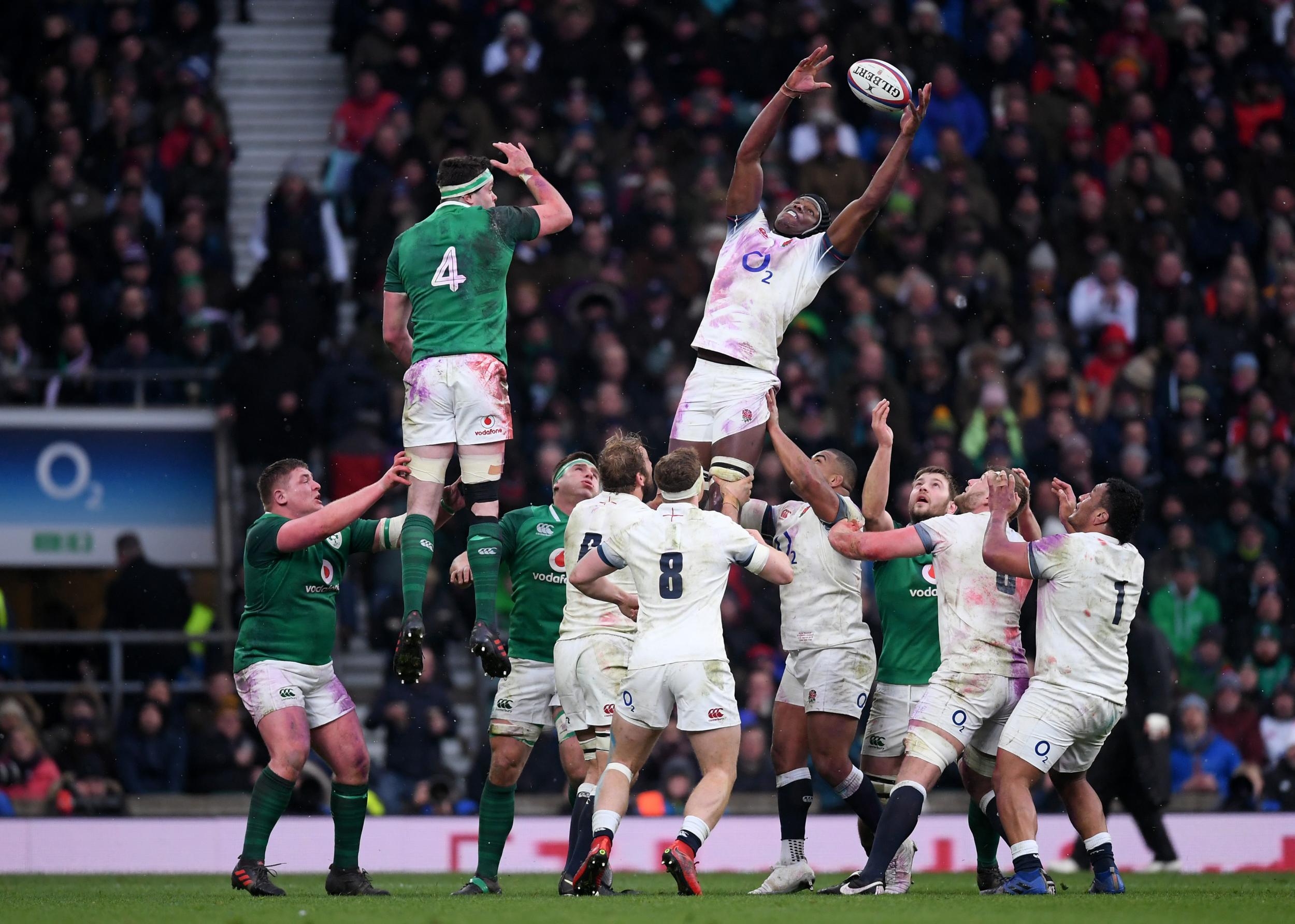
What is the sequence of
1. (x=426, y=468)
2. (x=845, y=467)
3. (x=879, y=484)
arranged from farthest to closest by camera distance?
(x=845, y=467), (x=879, y=484), (x=426, y=468)

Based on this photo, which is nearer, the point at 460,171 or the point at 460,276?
the point at 460,276

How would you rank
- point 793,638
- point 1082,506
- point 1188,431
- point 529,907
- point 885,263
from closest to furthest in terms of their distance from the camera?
point 529,907 < point 1082,506 < point 793,638 < point 1188,431 < point 885,263

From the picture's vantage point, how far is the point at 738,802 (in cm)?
1614

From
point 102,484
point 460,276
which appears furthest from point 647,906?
point 102,484

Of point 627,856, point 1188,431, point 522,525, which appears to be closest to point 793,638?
point 522,525

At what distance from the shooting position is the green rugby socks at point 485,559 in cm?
1082

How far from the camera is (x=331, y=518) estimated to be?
1047 cm

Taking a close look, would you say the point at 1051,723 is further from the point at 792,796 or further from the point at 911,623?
the point at 792,796

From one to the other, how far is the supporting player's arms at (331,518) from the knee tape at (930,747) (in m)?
3.37

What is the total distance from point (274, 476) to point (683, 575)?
2688 mm

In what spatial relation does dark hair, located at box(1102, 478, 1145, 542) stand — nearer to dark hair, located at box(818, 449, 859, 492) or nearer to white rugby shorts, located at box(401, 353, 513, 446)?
dark hair, located at box(818, 449, 859, 492)

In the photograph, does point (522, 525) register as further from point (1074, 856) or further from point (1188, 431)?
point (1188, 431)

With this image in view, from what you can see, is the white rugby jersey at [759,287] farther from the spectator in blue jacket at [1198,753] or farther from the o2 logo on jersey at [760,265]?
the spectator in blue jacket at [1198,753]

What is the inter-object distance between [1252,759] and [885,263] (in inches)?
250
